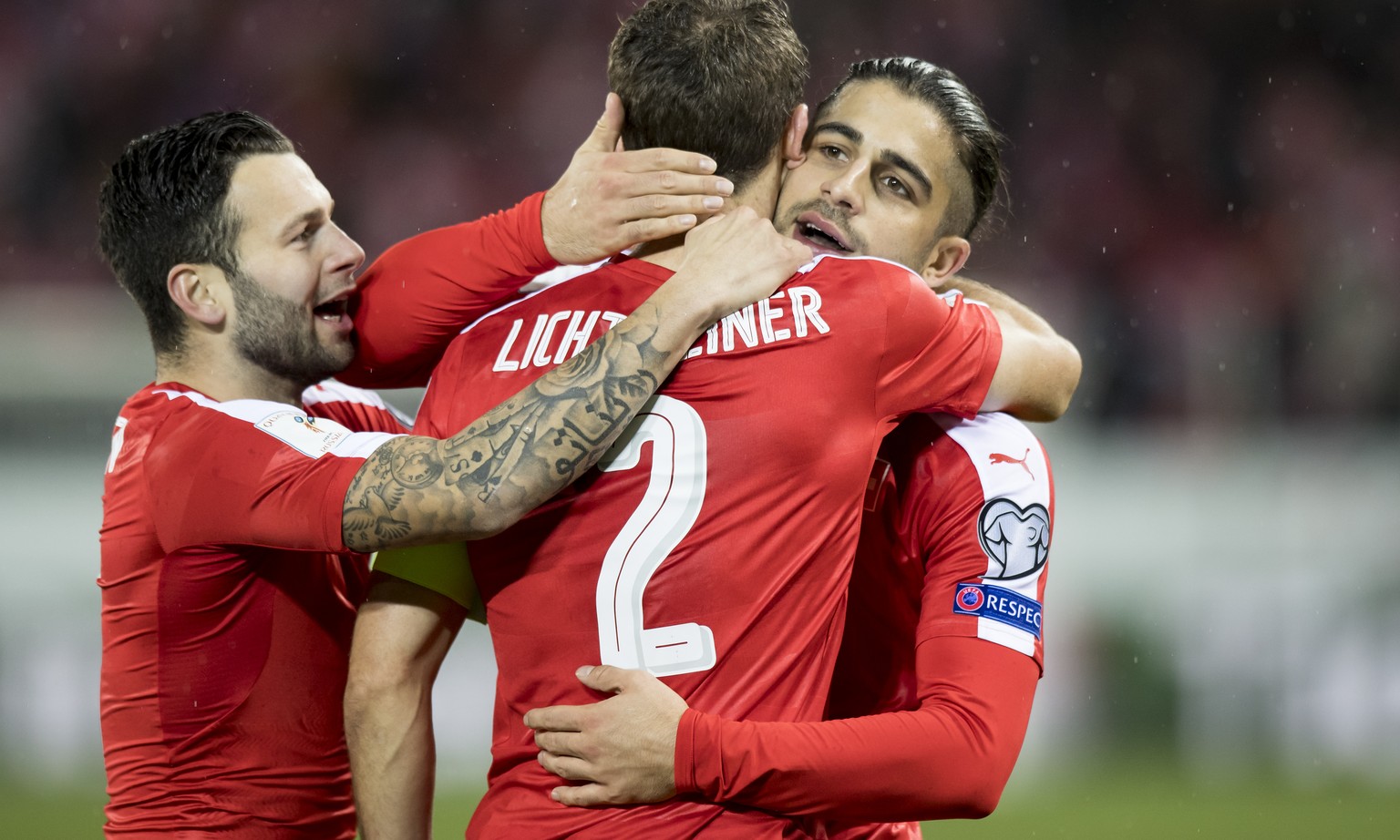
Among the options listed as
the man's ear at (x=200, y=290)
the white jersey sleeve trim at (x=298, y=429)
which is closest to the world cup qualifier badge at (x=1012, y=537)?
the white jersey sleeve trim at (x=298, y=429)

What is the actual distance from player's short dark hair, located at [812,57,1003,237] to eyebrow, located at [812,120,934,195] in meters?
0.10

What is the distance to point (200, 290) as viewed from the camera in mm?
3082

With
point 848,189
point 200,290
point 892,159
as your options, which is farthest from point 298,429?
point 892,159

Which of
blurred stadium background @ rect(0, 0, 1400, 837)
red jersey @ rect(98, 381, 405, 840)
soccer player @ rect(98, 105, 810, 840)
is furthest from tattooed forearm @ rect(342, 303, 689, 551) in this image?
blurred stadium background @ rect(0, 0, 1400, 837)

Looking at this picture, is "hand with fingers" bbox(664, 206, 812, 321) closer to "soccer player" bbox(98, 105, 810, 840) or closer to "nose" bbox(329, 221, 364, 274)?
"soccer player" bbox(98, 105, 810, 840)

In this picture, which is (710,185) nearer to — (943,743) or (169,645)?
(943,743)

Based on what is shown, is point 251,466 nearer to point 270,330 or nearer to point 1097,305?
point 270,330

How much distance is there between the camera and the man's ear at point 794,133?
260 centimetres

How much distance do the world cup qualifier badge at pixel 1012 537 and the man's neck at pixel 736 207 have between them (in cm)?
72

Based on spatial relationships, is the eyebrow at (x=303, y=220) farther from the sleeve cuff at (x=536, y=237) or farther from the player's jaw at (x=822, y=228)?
the player's jaw at (x=822, y=228)

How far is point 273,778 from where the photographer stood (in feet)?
9.77

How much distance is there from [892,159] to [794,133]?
534mm

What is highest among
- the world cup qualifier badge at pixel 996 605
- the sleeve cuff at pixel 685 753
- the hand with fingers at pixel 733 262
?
the hand with fingers at pixel 733 262

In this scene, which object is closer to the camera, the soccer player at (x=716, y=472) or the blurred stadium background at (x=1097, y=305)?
the soccer player at (x=716, y=472)
